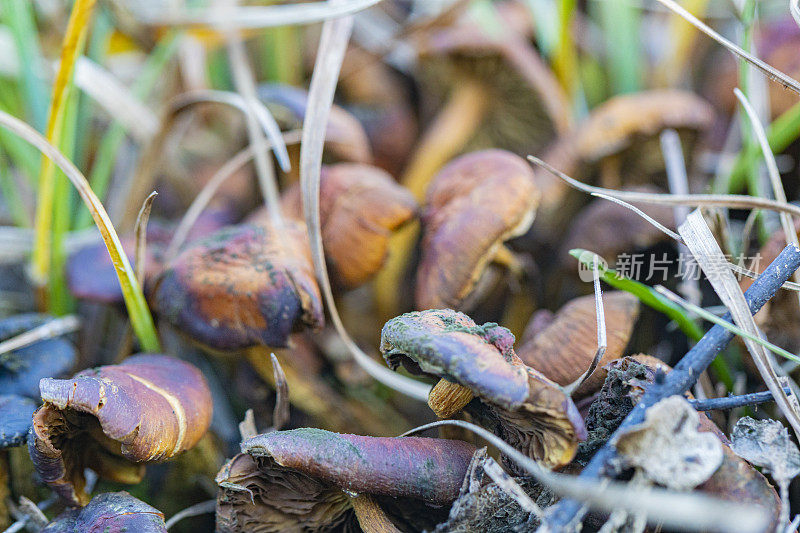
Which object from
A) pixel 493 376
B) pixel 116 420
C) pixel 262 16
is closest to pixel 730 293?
pixel 493 376

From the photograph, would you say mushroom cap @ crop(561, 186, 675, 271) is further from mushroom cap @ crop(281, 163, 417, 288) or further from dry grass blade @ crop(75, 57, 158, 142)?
dry grass blade @ crop(75, 57, 158, 142)

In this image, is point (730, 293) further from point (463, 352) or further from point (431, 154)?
point (431, 154)

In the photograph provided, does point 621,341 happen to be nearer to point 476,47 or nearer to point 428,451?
point 428,451

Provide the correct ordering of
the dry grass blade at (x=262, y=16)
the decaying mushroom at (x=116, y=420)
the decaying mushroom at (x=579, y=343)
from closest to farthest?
the decaying mushroom at (x=116, y=420) < the decaying mushroom at (x=579, y=343) < the dry grass blade at (x=262, y=16)

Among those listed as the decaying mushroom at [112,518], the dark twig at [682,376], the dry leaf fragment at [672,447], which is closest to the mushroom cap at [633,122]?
the dark twig at [682,376]

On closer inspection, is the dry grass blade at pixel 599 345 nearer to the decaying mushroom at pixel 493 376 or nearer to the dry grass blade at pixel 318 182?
the decaying mushroom at pixel 493 376

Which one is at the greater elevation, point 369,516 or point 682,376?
point 682,376
